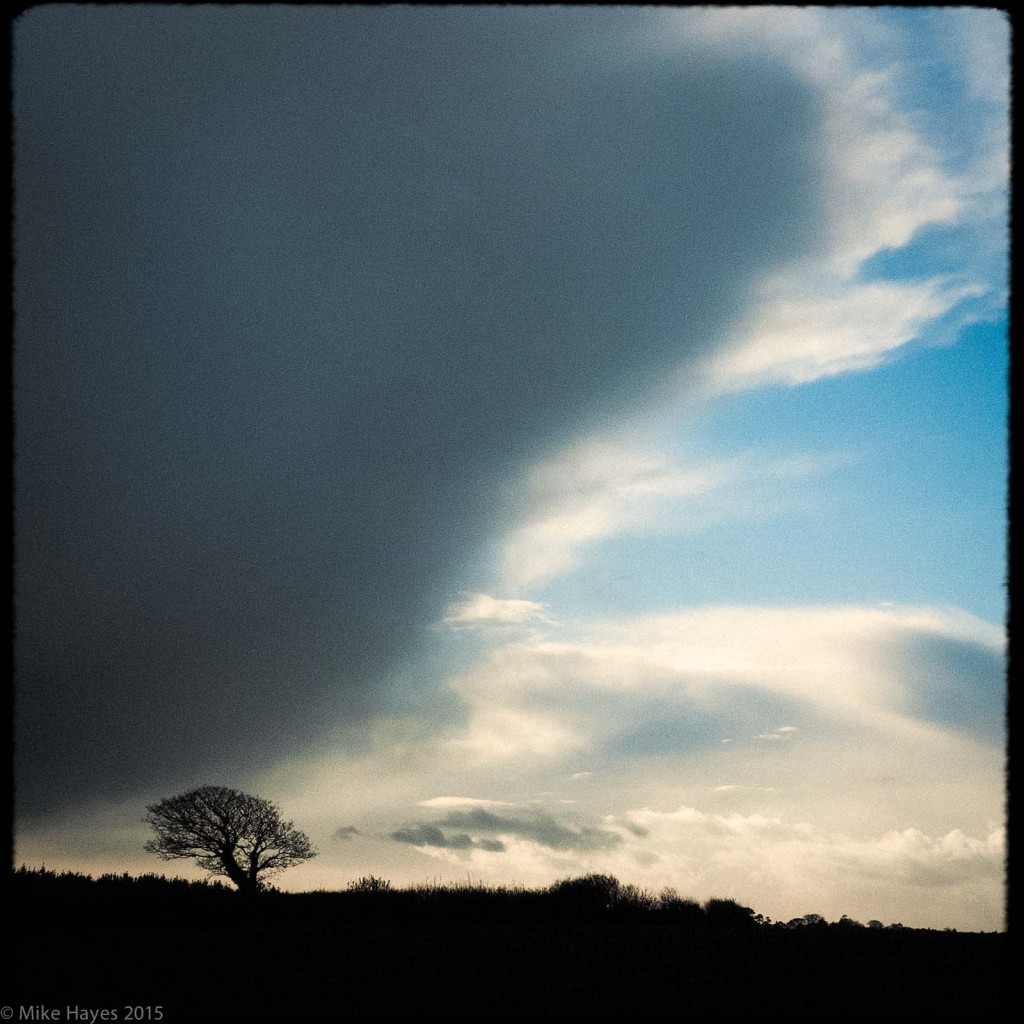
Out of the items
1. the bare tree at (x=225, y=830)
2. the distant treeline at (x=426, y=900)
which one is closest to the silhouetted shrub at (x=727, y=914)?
the distant treeline at (x=426, y=900)

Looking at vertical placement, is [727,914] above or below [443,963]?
below

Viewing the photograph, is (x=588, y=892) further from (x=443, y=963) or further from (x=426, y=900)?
(x=443, y=963)

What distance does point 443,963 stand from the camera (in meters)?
15.8

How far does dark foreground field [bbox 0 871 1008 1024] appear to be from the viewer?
42.6 feet

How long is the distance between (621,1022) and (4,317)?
11.9m

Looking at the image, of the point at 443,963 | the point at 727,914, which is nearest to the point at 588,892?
the point at 727,914

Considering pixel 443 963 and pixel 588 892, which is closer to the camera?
pixel 443 963

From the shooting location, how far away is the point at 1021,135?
585 cm

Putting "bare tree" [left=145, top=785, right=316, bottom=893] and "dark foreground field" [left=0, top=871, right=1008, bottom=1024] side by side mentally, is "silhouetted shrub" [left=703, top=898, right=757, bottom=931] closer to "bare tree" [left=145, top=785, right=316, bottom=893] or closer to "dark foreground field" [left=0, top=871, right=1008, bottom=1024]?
"dark foreground field" [left=0, top=871, right=1008, bottom=1024]

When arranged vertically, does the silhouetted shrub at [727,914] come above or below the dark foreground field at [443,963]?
below

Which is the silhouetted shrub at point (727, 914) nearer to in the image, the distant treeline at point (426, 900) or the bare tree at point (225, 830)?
the distant treeline at point (426, 900)

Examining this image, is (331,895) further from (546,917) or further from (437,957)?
(437,957)

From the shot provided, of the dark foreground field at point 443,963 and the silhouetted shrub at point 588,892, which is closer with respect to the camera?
the dark foreground field at point 443,963

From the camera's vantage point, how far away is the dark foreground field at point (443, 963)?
42.6 ft
